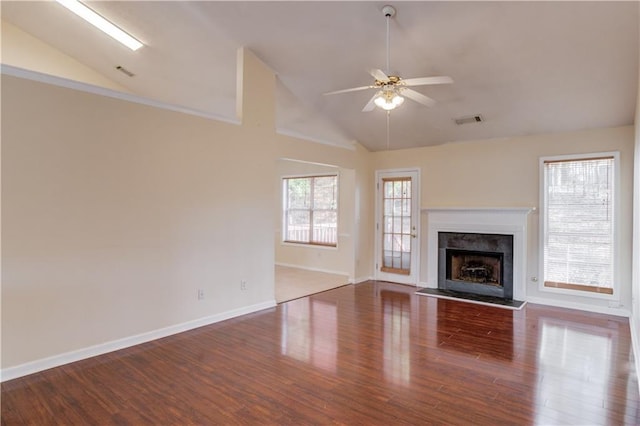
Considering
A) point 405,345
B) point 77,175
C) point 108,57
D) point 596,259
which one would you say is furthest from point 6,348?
point 596,259

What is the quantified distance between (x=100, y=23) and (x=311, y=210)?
5.11 meters

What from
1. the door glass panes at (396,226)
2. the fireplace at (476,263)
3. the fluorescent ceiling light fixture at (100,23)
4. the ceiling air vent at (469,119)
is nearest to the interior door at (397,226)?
the door glass panes at (396,226)

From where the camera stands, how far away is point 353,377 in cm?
300

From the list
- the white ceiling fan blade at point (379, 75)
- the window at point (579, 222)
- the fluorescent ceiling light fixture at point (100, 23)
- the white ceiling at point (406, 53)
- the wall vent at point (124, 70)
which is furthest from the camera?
the wall vent at point (124, 70)

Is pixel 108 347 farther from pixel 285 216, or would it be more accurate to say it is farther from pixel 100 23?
pixel 285 216

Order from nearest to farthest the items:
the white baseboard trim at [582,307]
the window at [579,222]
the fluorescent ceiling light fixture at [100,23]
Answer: the fluorescent ceiling light fixture at [100,23] → the white baseboard trim at [582,307] → the window at [579,222]

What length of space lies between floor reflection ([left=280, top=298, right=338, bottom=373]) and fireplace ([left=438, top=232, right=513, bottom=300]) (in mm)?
2281

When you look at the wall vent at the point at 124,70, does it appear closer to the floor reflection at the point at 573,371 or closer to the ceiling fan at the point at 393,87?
the ceiling fan at the point at 393,87

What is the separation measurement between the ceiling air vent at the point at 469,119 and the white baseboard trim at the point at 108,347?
4.14 metres

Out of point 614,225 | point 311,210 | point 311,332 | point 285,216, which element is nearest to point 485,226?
point 614,225

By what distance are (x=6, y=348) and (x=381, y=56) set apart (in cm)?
471

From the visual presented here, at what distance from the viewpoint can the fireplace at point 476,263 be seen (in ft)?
18.4

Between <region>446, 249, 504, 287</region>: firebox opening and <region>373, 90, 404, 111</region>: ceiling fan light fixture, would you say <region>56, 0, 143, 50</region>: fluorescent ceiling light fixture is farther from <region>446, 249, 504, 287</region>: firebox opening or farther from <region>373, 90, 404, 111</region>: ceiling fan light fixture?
<region>446, 249, 504, 287</region>: firebox opening

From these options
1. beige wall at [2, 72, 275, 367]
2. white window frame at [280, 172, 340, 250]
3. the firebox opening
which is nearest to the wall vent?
beige wall at [2, 72, 275, 367]
